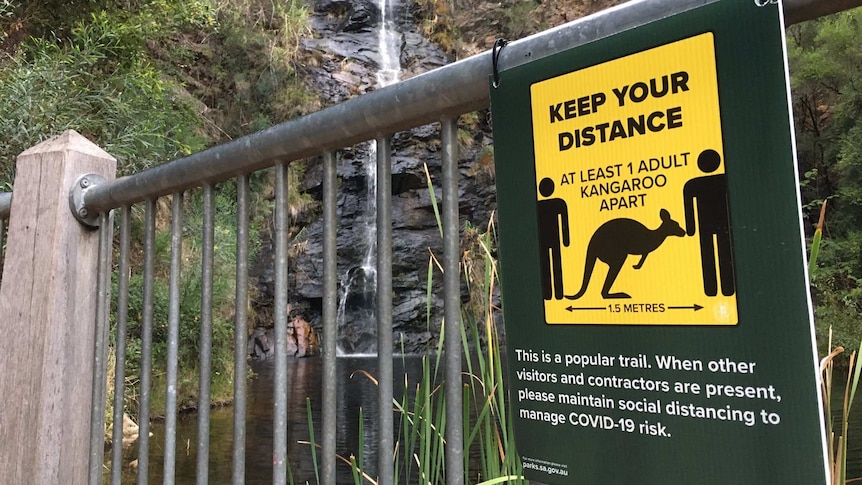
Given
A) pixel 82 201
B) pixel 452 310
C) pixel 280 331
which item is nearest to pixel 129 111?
pixel 82 201

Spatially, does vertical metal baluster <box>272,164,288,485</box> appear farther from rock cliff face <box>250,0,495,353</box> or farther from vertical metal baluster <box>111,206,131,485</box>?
rock cliff face <box>250,0,495,353</box>

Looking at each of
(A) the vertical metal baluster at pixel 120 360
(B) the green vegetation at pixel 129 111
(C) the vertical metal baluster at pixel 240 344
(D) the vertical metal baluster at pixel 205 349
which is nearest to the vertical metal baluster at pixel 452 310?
(C) the vertical metal baluster at pixel 240 344

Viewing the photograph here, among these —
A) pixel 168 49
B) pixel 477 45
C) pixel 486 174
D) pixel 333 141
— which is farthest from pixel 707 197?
pixel 477 45

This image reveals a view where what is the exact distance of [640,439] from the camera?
63 cm

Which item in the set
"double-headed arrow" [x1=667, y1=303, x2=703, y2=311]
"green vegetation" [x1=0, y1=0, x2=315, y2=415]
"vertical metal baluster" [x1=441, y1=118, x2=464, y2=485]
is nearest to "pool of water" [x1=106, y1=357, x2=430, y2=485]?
"green vegetation" [x1=0, y1=0, x2=315, y2=415]

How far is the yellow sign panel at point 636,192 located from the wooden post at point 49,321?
1166 mm

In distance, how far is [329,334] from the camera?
Answer: 94 centimetres

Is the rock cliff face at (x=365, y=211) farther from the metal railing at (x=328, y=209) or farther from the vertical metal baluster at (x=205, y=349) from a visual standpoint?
the vertical metal baluster at (x=205, y=349)

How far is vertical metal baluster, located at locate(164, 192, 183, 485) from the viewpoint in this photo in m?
1.21

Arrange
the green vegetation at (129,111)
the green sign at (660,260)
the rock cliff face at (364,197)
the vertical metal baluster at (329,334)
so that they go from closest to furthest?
the green sign at (660,260) < the vertical metal baluster at (329,334) < the green vegetation at (129,111) < the rock cliff face at (364,197)

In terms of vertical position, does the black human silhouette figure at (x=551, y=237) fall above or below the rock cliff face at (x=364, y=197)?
below

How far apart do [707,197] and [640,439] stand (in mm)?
222

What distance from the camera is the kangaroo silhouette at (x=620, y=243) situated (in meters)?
0.62

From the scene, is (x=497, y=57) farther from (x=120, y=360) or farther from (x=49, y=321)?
(x=49, y=321)
